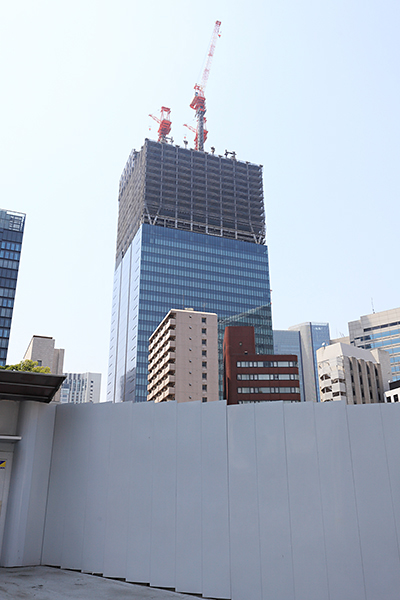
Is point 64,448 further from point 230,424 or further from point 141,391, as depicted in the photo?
point 141,391

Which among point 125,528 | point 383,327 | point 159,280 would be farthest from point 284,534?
point 383,327

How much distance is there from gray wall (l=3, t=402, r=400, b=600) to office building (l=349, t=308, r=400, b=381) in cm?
15874

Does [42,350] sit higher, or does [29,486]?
[42,350]

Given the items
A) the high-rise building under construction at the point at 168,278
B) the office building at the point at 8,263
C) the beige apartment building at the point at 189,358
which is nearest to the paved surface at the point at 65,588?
→ the beige apartment building at the point at 189,358

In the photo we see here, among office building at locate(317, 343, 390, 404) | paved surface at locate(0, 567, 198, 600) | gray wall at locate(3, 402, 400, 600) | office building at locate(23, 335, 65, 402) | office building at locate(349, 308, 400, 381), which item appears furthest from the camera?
office building at locate(349, 308, 400, 381)

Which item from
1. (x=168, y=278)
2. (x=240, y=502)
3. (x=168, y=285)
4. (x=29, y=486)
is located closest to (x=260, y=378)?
(x=168, y=285)

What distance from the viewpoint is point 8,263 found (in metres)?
141

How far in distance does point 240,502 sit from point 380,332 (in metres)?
169

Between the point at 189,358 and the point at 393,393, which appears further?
the point at 189,358

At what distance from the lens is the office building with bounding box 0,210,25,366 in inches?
5246

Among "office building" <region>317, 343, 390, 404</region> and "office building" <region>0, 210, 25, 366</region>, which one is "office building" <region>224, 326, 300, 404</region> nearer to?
"office building" <region>317, 343, 390, 404</region>

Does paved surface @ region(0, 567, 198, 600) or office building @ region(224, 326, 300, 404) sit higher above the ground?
office building @ region(224, 326, 300, 404)

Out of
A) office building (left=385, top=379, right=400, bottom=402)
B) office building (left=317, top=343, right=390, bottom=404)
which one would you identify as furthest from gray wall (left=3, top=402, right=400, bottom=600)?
office building (left=317, top=343, right=390, bottom=404)

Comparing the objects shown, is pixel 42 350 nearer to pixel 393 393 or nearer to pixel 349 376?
pixel 349 376
